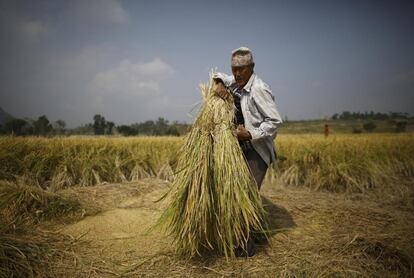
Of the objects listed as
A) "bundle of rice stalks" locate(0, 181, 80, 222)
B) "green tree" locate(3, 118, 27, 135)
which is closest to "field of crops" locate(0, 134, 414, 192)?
"green tree" locate(3, 118, 27, 135)

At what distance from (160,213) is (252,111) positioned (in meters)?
2.12

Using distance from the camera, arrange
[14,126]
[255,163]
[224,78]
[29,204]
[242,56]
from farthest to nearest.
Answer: [14,126] < [29,204] < [224,78] < [255,163] < [242,56]

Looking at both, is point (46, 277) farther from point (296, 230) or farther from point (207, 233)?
point (296, 230)

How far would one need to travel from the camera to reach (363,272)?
7.17ft

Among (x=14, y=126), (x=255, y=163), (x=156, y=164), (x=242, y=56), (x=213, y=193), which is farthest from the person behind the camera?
(x=14, y=126)

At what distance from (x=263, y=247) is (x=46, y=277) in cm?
202

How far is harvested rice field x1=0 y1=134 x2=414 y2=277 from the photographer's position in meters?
2.32

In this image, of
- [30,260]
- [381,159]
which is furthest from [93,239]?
[381,159]

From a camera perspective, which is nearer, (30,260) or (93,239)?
(30,260)

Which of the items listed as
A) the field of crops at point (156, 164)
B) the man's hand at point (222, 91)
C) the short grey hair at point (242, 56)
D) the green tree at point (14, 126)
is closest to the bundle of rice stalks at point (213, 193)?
the man's hand at point (222, 91)

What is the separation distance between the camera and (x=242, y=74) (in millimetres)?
2619

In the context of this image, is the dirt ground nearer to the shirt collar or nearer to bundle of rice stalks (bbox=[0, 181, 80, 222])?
bundle of rice stalks (bbox=[0, 181, 80, 222])

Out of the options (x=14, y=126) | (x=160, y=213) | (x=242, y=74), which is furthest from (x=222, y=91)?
(x=14, y=126)

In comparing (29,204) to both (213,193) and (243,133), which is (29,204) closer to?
(213,193)
